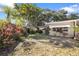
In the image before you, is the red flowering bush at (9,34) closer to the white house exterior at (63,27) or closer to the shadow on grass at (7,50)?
the shadow on grass at (7,50)

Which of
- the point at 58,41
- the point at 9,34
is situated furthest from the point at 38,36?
the point at 9,34

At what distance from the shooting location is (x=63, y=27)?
126 inches

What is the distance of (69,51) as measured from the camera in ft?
10.5

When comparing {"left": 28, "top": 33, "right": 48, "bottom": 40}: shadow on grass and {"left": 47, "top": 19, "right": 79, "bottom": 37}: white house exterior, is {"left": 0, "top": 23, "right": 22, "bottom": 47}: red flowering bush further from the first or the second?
{"left": 47, "top": 19, "right": 79, "bottom": 37}: white house exterior

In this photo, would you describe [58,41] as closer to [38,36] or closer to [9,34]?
[38,36]

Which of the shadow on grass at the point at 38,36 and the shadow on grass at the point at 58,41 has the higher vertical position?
the shadow on grass at the point at 38,36

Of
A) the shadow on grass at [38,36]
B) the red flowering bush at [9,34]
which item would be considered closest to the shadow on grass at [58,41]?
the shadow on grass at [38,36]

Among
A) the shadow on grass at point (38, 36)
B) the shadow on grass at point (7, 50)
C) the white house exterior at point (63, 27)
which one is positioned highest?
the white house exterior at point (63, 27)

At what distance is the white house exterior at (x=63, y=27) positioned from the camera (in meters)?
3.20

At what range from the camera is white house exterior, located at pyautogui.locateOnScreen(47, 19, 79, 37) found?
3.20 m

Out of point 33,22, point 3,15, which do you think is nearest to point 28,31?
point 33,22

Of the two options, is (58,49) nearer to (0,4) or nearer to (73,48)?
(73,48)

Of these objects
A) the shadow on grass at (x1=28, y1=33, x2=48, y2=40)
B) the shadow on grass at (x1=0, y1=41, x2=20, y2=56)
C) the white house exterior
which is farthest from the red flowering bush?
the white house exterior

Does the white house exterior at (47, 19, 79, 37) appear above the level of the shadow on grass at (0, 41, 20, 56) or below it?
above
